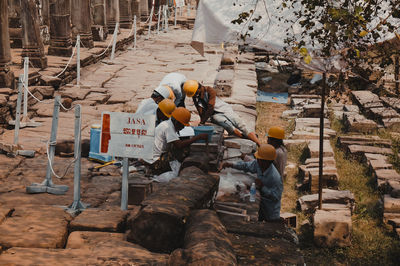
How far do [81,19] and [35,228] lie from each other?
1338 centimetres

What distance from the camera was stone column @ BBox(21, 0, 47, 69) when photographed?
12.6 metres

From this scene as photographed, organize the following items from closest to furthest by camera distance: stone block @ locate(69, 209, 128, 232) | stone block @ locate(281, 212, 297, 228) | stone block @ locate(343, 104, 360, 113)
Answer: stone block @ locate(69, 209, 128, 232), stone block @ locate(281, 212, 297, 228), stone block @ locate(343, 104, 360, 113)

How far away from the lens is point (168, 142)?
7160mm

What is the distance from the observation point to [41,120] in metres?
10.4

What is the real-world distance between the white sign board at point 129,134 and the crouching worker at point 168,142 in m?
1.64

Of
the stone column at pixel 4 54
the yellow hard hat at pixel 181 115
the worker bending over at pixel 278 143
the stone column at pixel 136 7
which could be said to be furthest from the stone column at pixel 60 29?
the stone column at pixel 136 7

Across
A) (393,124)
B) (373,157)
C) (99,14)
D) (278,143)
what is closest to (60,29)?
(99,14)

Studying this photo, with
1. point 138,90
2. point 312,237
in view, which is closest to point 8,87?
point 138,90

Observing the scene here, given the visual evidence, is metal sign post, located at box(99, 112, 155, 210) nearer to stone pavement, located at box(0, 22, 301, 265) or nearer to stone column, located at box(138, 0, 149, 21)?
stone pavement, located at box(0, 22, 301, 265)

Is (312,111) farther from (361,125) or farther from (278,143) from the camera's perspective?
(278,143)

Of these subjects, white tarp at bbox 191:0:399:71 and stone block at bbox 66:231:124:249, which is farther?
white tarp at bbox 191:0:399:71

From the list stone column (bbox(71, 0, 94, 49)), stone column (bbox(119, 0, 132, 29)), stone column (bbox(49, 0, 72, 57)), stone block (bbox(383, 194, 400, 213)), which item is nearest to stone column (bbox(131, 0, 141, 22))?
stone column (bbox(119, 0, 132, 29))

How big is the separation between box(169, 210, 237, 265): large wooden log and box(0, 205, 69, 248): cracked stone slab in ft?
3.87

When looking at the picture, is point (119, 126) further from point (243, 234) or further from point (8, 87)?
point (8, 87)
